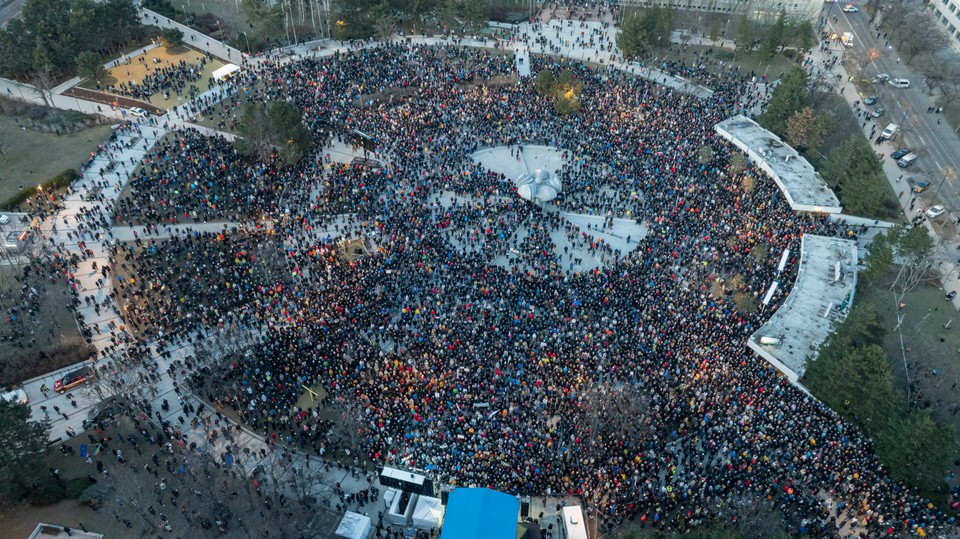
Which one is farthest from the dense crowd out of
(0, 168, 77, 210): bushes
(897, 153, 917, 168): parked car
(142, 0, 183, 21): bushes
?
(142, 0, 183, 21): bushes

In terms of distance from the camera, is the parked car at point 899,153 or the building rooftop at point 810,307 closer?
the building rooftop at point 810,307

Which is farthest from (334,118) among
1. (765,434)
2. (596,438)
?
(765,434)

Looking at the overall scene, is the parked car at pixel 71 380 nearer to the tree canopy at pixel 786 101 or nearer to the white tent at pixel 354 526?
the white tent at pixel 354 526

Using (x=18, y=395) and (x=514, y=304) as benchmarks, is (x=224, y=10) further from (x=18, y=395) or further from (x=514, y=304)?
(x=514, y=304)

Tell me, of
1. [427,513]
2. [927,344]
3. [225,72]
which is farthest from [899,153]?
[225,72]

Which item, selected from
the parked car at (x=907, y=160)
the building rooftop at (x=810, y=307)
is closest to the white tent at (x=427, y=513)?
the building rooftop at (x=810, y=307)

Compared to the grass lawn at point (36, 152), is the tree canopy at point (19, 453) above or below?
below

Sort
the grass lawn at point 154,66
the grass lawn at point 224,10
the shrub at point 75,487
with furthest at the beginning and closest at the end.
A: 1. the grass lawn at point 224,10
2. the grass lawn at point 154,66
3. the shrub at point 75,487
